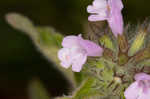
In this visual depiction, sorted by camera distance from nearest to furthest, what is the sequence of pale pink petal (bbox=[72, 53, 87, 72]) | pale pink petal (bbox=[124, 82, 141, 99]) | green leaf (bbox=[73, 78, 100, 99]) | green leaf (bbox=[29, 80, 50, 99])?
pale pink petal (bbox=[124, 82, 141, 99]), pale pink petal (bbox=[72, 53, 87, 72]), green leaf (bbox=[73, 78, 100, 99]), green leaf (bbox=[29, 80, 50, 99])

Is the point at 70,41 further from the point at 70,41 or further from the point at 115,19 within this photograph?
the point at 115,19

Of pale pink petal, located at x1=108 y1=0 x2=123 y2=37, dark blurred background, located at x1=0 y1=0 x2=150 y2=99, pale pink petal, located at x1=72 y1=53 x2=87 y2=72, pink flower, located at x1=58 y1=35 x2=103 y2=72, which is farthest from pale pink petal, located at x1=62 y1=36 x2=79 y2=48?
dark blurred background, located at x1=0 y1=0 x2=150 y2=99

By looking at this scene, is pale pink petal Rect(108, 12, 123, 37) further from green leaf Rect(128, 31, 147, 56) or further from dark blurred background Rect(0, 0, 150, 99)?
dark blurred background Rect(0, 0, 150, 99)

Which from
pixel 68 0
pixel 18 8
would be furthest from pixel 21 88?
pixel 68 0

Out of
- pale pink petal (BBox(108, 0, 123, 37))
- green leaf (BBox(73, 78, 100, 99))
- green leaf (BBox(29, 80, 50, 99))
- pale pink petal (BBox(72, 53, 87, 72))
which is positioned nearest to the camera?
pale pink petal (BBox(72, 53, 87, 72))

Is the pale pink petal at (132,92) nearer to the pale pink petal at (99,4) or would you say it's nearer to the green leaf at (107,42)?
the green leaf at (107,42)

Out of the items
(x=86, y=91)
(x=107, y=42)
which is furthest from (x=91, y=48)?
(x=86, y=91)

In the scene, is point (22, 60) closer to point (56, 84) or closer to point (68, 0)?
point (56, 84)
